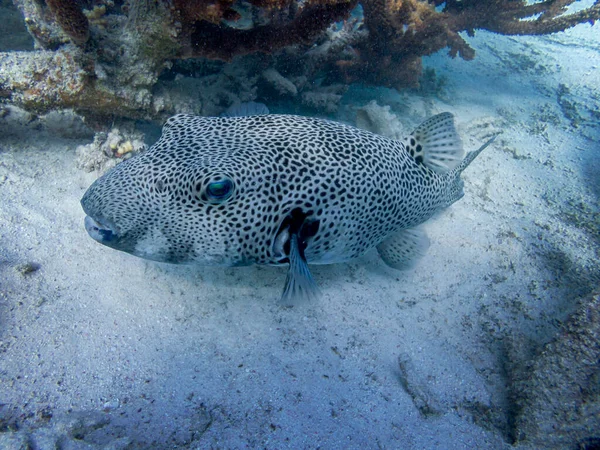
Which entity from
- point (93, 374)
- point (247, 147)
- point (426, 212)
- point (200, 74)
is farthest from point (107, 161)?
point (426, 212)

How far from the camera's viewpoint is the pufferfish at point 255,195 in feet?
8.30

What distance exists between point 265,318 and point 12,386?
1.82 m

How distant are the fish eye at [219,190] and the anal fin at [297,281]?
640 mm

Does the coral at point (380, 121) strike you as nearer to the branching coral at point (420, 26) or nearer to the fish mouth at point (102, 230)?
the branching coral at point (420, 26)

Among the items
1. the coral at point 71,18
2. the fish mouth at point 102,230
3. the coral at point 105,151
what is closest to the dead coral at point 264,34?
the coral at point 71,18

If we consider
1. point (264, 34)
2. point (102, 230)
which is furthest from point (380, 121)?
point (102, 230)

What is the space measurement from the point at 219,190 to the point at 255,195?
11.0 inches

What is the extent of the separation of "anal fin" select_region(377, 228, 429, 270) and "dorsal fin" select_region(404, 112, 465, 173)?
0.81 m

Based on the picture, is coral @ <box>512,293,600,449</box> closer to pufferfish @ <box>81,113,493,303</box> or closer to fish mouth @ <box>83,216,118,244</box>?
pufferfish @ <box>81,113,493,303</box>

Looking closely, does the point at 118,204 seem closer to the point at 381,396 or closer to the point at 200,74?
the point at 381,396

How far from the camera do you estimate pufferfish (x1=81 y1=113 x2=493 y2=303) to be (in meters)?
2.53

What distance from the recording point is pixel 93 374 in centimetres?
248

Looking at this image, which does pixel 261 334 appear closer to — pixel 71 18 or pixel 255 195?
pixel 255 195

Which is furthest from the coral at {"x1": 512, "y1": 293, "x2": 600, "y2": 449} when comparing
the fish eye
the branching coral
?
the branching coral
